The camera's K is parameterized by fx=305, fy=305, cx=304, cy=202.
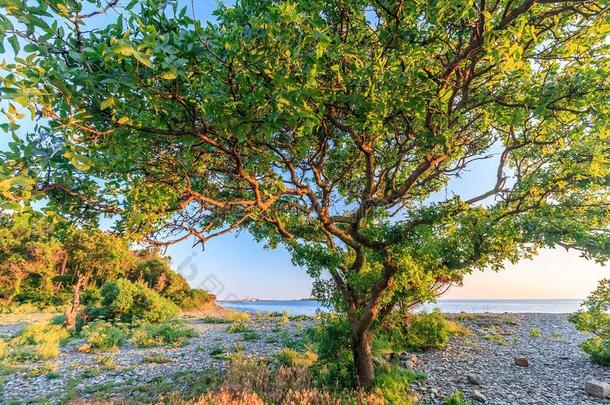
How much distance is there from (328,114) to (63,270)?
3257cm

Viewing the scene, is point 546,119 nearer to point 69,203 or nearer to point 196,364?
point 69,203

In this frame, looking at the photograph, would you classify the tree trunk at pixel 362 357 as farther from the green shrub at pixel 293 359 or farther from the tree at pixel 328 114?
the green shrub at pixel 293 359

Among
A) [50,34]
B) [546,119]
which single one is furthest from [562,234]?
[50,34]

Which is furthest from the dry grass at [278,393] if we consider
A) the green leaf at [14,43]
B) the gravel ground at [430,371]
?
the green leaf at [14,43]

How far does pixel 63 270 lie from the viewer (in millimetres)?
27141

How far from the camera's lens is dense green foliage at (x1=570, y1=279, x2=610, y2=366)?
7.46 metres

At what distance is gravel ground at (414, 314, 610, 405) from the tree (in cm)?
266

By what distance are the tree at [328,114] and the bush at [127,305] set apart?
11.7 meters

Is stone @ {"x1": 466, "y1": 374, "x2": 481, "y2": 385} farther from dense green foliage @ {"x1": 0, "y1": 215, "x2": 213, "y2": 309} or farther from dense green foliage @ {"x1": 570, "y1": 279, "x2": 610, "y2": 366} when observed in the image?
dense green foliage @ {"x1": 0, "y1": 215, "x2": 213, "y2": 309}

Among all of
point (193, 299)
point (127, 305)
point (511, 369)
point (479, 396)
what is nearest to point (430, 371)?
point (479, 396)

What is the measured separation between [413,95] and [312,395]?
4.21 m

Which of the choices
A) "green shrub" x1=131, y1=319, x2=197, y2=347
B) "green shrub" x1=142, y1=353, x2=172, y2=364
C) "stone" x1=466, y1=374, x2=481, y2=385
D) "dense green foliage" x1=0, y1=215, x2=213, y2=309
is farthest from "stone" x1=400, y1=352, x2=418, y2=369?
"dense green foliage" x1=0, y1=215, x2=213, y2=309

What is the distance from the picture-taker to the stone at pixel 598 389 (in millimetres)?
6047

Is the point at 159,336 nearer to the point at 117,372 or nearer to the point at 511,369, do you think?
the point at 117,372
